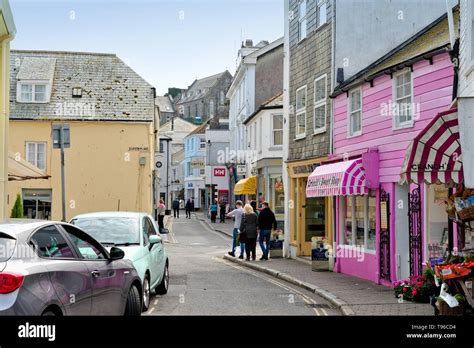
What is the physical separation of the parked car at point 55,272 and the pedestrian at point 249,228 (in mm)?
12048

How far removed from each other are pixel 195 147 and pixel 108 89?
4194cm

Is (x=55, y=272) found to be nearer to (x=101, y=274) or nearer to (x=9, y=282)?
(x=9, y=282)

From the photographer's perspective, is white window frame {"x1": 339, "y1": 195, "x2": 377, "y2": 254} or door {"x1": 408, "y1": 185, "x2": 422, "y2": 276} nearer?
door {"x1": 408, "y1": 185, "x2": 422, "y2": 276}

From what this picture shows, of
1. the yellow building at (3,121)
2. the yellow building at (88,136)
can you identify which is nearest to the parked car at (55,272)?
the yellow building at (3,121)

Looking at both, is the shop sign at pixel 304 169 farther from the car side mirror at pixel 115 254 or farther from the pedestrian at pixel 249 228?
the car side mirror at pixel 115 254

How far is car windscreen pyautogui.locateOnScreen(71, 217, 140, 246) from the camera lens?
9.95 meters

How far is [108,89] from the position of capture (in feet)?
62.2

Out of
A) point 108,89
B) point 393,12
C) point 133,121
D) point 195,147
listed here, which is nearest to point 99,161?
point 133,121

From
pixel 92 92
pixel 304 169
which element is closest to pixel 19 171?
pixel 92 92

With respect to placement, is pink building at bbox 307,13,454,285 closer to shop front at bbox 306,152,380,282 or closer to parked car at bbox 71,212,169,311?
shop front at bbox 306,152,380,282

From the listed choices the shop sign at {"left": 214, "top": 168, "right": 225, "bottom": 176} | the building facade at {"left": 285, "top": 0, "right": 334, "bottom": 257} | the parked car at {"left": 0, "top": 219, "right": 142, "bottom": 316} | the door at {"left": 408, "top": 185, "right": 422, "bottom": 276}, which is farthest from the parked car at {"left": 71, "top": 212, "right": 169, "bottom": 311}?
the shop sign at {"left": 214, "top": 168, "right": 225, "bottom": 176}

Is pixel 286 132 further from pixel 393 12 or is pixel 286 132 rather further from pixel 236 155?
pixel 236 155

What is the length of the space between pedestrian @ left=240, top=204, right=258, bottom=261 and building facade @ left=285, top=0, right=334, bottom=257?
50.7 inches

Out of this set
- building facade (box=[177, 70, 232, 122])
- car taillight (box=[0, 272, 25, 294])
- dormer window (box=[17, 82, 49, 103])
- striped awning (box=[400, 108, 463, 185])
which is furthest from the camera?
building facade (box=[177, 70, 232, 122])
